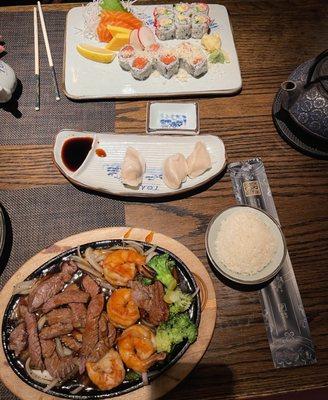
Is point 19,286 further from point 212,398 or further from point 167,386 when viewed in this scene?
point 212,398

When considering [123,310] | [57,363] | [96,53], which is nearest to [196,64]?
[96,53]

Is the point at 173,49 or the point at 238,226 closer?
the point at 238,226

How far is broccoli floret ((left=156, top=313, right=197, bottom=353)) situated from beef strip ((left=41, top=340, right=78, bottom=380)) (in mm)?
435

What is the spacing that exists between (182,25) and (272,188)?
4.44 ft

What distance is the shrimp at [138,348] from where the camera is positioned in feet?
6.34

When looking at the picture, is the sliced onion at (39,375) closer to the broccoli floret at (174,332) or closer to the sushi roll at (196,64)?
the broccoli floret at (174,332)

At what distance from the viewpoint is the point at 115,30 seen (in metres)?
2.84

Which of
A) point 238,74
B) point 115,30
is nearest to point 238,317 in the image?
point 238,74

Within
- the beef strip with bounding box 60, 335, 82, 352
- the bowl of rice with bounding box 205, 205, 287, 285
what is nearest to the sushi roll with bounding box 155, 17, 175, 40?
the bowl of rice with bounding box 205, 205, 287, 285

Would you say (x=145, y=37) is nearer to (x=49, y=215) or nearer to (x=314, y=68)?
(x=314, y=68)

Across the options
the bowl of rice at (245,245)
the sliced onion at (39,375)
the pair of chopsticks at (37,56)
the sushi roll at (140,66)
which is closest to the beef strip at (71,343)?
the sliced onion at (39,375)

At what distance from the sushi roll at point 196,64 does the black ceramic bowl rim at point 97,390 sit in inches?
49.7

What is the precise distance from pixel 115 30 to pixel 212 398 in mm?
2438

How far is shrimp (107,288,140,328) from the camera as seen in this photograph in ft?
6.68
